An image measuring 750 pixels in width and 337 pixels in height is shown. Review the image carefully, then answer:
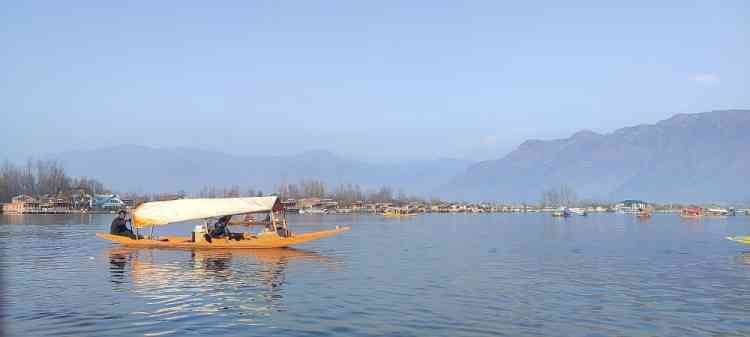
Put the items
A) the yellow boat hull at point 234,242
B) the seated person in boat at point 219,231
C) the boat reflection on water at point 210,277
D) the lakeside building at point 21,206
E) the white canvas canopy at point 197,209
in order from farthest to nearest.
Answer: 1. the lakeside building at point 21,206
2. the seated person in boat at point 219,231
3. the yellow boat hull at point 234,242
4. the white canvas canopy at point 197,209
5. the boat reflection on water at point 210,277

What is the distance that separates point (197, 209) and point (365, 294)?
62.3ft

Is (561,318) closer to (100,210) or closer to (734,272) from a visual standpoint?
(734,272)

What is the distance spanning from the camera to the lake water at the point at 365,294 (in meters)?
17.1

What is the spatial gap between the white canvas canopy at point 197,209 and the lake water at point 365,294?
7.34 feet

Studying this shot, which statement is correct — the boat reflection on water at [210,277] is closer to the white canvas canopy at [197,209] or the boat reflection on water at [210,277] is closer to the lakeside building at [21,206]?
the white canvas canopy at [197,209]

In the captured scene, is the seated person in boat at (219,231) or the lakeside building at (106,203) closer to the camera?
the seated person in boat at (219,231)

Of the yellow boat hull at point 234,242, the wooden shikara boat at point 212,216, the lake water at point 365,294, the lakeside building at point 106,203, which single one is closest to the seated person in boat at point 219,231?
the wooden shikara boat at point 212,216

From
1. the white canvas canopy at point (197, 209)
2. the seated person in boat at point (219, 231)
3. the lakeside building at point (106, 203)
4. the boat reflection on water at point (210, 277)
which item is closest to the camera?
the boat reflection on water at point (210, 277)

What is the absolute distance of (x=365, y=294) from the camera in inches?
880

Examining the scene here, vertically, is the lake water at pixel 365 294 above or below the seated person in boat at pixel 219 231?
below

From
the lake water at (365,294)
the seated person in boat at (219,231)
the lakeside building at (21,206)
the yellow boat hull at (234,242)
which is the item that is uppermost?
the lakeside building at (21,206)

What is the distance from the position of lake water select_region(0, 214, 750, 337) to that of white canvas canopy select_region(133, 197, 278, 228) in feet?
7.34

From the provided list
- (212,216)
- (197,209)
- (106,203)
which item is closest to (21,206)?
(106,203)

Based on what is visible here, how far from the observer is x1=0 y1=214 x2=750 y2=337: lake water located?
56.0 ft
